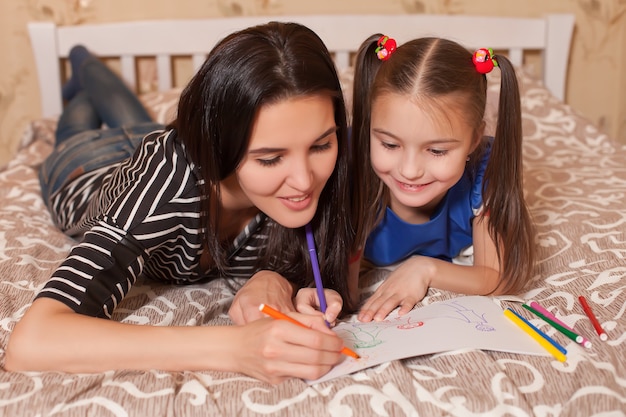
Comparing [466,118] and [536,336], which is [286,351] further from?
[466,118]

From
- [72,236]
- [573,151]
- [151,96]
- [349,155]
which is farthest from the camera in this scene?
[151,96]

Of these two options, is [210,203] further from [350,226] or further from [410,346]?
[410,346]

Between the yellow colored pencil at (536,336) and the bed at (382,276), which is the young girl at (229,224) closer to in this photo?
the bed at (382,276)

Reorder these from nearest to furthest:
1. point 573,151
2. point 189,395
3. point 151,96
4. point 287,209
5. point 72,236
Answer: point 189,395
point 287,209
point 72,236
point 573,151
point 151,96

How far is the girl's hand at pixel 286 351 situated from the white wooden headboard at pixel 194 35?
1.49 m

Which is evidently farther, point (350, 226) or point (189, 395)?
point (350, 226)

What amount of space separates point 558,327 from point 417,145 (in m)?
0.35

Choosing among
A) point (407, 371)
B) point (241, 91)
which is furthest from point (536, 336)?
point (241, 91)

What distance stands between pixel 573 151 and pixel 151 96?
48.3 inches

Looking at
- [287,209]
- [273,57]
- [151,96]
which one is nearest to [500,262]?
[287,209]

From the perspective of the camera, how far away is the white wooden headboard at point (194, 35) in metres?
2.28

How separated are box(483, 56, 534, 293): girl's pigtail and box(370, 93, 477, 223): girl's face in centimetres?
7

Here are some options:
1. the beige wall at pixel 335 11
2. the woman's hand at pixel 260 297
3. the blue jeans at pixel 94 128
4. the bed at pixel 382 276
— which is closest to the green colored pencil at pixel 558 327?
the bed at pixel 382 276

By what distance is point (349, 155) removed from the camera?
48.8 inches
